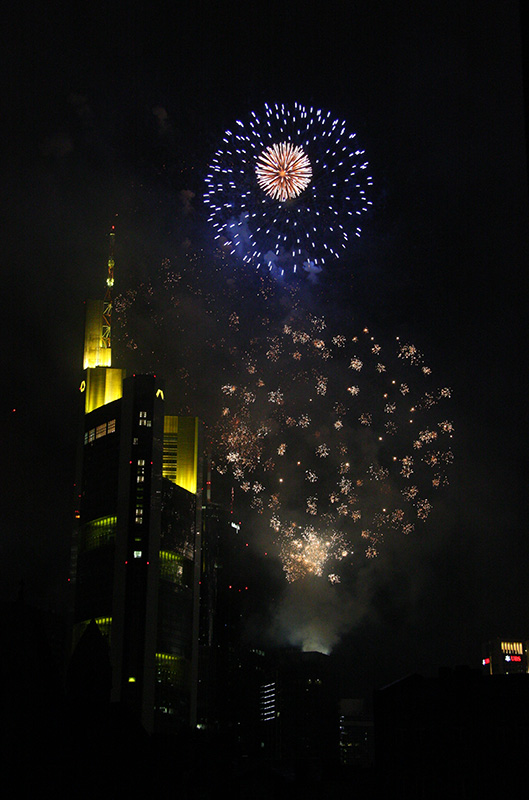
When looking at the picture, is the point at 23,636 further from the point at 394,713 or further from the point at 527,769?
the point at 527,769

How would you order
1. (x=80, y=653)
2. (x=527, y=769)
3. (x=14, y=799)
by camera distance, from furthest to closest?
(x=80, y=653), (x=14, y=799), (x=527, y=769)

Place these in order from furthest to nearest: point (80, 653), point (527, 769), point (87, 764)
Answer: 1. point (80, 653)
2. point (87, 764)
3. point (527, 769)

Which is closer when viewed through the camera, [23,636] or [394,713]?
[394,713]

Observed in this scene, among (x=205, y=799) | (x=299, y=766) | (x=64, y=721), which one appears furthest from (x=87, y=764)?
(x=299, y=766)

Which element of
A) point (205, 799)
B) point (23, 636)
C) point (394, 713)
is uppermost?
point (23, 636)

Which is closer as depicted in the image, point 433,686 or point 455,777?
point 455,777

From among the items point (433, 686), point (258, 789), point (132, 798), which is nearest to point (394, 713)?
point (433, 686)

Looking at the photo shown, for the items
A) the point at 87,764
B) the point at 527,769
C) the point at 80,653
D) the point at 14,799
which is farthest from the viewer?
the point at 80,653

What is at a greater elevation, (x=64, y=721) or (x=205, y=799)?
(x=64, y=721)

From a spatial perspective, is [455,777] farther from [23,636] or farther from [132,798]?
Answer: [23,636]
